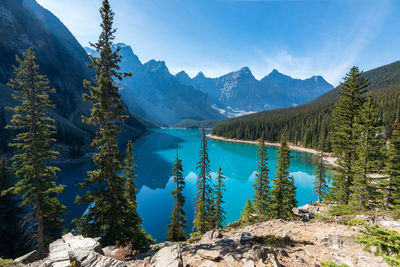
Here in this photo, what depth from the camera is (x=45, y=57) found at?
127250 mm

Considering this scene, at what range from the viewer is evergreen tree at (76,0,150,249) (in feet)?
32.4

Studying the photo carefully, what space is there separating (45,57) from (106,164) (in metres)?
175

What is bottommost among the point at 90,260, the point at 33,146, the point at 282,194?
the point at 282,194

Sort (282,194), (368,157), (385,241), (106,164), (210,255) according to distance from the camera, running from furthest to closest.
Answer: (282,194), (368,157), (106,164), (210,255), (385,241)

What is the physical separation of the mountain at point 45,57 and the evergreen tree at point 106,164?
320ft

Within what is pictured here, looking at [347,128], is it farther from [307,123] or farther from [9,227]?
[307,123]

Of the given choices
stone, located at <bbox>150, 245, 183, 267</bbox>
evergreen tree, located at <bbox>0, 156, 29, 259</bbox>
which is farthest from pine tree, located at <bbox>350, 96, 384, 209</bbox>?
evergreen tree, located at <bbox>0, 156, 29, 259</bbox>

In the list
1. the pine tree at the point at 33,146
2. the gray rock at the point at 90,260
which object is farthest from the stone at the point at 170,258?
the pine tree at the point at 33,146

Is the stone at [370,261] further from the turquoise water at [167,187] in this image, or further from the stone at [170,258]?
the turquoise water at [167,187]

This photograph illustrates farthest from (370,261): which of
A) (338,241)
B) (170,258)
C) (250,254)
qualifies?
(170,258)

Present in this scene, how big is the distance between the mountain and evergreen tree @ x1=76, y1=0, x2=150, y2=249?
320 feet

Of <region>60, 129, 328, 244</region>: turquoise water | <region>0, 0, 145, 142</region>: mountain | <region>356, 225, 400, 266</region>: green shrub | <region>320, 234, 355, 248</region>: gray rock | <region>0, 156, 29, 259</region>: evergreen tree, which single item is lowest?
<region>60, 129, 328, 244</region>: turquoise water

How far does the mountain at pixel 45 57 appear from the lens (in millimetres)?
97438

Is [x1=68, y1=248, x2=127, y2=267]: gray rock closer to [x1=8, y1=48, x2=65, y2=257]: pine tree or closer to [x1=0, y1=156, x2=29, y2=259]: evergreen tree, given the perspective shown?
[x1=8, y1=48, x2=65, y2=257]: pine tree
